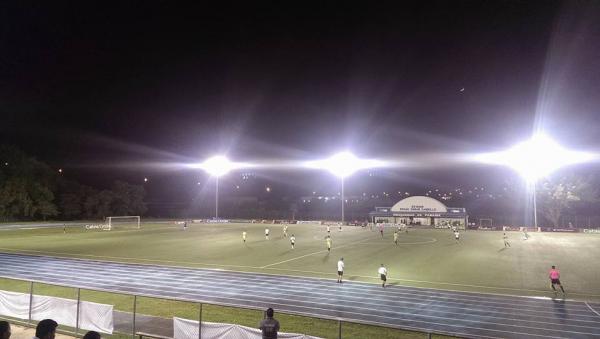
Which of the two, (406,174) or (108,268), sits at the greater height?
(406,174)

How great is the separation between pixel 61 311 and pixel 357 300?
38.8 feet

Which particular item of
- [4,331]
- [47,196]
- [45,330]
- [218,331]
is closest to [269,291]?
[218,331]

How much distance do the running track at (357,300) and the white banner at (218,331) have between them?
128 inches

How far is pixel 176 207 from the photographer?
10581 cm

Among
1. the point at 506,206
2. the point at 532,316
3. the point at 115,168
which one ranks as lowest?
the point at 532,316

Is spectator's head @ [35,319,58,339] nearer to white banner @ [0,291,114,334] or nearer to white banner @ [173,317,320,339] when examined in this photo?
white banner @ [173,317,320,339]

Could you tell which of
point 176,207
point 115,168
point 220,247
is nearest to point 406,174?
point 176,207

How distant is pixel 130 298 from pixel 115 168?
96136mm

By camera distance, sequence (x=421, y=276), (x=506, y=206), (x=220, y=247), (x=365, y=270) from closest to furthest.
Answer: (x=421, y=276)
(x=365, y=270)
(x=220, y=247)
(x=506, y=206)

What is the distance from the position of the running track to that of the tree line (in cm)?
6093

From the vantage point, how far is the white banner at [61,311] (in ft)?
36.6

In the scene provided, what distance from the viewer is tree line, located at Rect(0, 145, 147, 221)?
7801cm

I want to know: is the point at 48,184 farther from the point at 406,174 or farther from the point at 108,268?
the point at 406,174

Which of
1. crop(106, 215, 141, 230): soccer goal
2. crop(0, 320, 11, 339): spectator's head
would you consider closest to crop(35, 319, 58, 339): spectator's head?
crop(0, 320, 11, 339): spectator's head
